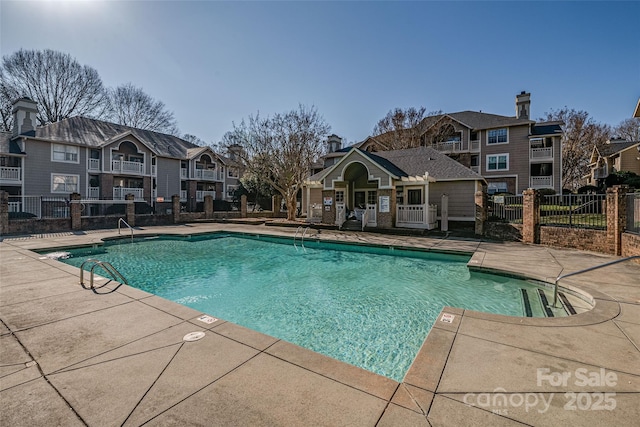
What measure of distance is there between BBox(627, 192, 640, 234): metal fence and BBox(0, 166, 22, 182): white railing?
35754mm

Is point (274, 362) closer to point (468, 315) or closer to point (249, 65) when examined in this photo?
point (468, 315)

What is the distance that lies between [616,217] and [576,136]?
1271 inches

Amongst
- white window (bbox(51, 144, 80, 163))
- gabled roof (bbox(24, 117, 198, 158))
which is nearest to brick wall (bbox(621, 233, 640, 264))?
gabled roof (bbox(24, 117, 198, 158))

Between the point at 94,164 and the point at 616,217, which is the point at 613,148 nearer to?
the point at 616,217

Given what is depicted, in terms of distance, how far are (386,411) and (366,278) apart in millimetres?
6524

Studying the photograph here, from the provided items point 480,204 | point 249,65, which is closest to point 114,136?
point 249,65

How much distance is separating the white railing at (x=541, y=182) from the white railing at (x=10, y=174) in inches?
1710

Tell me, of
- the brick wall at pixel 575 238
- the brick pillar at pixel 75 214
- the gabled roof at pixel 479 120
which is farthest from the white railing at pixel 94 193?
the brick wall at pixel 575 238

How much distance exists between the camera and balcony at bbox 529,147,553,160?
90.2 feet

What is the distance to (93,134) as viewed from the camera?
2727 cm

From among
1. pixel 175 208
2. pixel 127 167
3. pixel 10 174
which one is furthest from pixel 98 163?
pixel 175 208

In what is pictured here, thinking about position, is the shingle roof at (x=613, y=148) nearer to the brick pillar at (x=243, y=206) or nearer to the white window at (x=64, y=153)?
the brick pillar at (x=243, y=206)

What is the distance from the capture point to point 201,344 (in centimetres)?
376

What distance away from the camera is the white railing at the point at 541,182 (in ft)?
90.3
